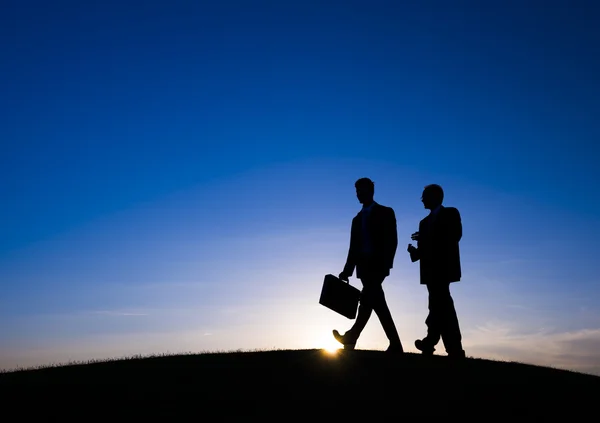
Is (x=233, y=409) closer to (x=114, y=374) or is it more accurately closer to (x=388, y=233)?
(x=114, y=374)

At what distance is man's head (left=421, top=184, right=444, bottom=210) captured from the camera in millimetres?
10602

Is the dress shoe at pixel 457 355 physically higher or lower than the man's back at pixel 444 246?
lower

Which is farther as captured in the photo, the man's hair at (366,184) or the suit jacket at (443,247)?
the man's hair at (366,184)

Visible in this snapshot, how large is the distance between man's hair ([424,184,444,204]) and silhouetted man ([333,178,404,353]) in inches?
32.6

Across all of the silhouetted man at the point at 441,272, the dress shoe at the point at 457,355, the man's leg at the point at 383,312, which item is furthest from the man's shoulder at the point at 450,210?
the dress shoe at the point at 457,355

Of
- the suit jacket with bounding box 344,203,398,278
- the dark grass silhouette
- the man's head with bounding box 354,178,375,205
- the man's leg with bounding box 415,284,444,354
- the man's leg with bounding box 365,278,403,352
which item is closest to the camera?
the dark grass silhouette

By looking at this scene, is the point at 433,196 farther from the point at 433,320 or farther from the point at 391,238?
the point at 433,320

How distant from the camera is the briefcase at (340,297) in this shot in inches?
425

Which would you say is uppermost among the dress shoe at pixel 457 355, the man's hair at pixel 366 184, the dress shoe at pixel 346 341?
the man's hair at pixel 366 184

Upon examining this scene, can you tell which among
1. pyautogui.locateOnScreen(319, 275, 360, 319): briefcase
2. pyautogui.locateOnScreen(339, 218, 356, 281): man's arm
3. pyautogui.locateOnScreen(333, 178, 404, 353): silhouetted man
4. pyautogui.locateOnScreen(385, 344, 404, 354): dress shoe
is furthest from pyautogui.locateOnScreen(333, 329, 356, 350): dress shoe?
pyautogui.locateOnScreen(339, 218, 356, 281): man's arm

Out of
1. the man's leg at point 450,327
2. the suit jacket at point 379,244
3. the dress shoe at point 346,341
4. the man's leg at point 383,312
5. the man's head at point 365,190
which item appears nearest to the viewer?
the man's leg at point 450,327

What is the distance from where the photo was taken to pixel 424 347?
413 inches

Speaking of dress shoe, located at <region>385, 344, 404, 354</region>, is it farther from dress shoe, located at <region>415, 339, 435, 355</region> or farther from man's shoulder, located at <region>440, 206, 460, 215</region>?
man's shoulder, located at <region>440, 206, 460, 215</region>

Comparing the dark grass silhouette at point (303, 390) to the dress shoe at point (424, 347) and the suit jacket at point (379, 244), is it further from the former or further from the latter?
the suit jacket at point (379, 244)
